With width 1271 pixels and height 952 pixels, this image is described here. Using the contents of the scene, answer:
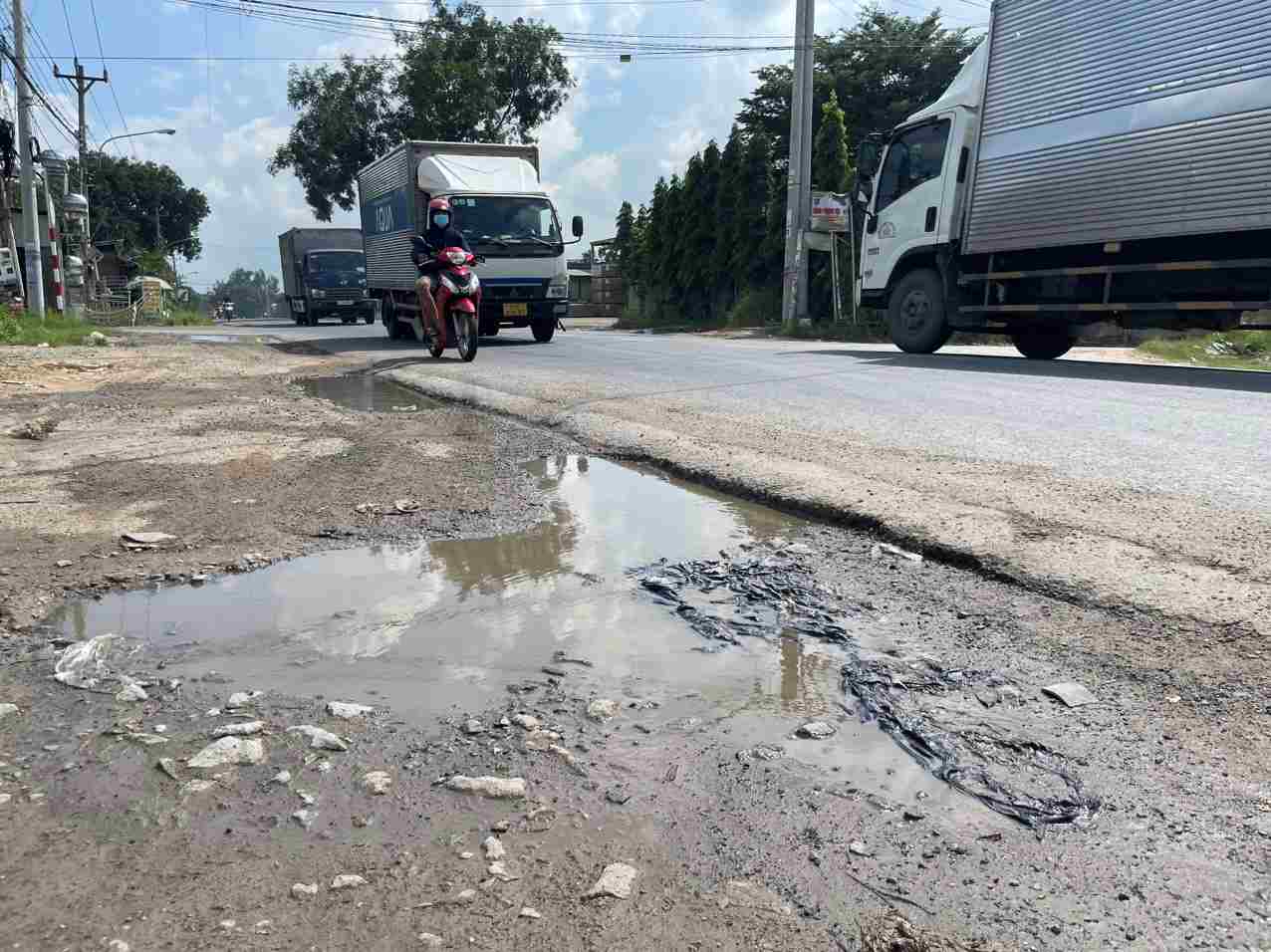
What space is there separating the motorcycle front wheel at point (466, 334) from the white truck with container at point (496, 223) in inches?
121

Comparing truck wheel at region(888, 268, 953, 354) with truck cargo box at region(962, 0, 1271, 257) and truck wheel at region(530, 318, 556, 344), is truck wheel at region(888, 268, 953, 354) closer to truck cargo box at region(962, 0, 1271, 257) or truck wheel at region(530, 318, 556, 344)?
truck cargo box at region(962, 0, 1271, 257)

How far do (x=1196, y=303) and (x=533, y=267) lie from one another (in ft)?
28.5

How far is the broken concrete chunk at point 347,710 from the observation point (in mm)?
2059

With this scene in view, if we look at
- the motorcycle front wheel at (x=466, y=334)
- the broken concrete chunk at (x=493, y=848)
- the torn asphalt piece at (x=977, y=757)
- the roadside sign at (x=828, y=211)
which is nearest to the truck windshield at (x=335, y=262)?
the roadside sign at (x=828, y=211)

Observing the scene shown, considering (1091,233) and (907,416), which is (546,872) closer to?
(907,416)

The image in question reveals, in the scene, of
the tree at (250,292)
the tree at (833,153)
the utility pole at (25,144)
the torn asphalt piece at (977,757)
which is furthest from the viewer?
the tree at (250,292)

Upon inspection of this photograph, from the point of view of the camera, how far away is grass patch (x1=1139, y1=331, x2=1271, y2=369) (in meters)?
12.0

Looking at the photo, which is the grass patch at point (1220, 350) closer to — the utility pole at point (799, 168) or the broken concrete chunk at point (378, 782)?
the utility pole at point (799, 168)

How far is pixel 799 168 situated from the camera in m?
19.6

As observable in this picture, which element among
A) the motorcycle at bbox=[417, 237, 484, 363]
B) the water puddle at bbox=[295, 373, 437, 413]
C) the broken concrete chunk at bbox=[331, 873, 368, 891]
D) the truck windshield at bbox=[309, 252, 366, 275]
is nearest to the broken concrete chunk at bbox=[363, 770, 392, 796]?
the broken concrete chunk at bbox=[331, 873, 368, 891]

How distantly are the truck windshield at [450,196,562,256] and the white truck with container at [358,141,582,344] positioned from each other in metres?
0.01

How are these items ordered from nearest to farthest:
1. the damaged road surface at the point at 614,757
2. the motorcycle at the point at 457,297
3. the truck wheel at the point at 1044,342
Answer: the damaged road surface at the point at 614,757 → the motorcycle at the point at 457,297 → the truck wheel at the point at 1044,342

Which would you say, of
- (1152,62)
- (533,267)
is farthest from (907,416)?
(533,267)

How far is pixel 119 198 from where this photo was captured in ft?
211
